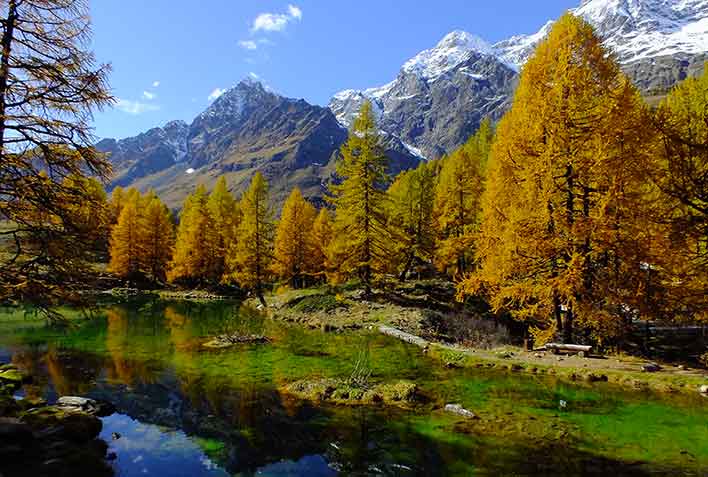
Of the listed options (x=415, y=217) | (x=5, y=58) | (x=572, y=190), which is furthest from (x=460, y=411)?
(x=415, y=217)

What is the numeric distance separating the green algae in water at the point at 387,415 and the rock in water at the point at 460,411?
28cm

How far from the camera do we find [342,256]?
38.0 meters

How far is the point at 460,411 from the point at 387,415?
2.06 metres

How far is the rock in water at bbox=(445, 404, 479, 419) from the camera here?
12.7 m

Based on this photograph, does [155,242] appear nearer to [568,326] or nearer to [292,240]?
[292,240]

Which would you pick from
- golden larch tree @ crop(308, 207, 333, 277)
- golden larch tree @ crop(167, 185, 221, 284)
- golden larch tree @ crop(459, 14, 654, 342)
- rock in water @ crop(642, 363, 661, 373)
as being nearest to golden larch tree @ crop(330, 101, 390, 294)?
golden larch tree @ crop(308, 207, 333, 277)

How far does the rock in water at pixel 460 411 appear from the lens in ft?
41.6

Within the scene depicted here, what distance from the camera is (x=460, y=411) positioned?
13000 millimetres

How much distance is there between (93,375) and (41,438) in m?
7.43

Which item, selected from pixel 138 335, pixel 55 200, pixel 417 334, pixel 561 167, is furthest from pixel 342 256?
pixel 55 200

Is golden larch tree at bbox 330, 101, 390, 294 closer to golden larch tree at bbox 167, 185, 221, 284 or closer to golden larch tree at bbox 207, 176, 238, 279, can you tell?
golden larch tree at bbox 207, 176, 238, 279

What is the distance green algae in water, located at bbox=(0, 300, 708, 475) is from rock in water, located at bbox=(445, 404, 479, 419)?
0.92ft

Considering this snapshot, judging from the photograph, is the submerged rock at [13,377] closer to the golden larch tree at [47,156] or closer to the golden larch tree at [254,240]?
the golden larch tree at [47,156]

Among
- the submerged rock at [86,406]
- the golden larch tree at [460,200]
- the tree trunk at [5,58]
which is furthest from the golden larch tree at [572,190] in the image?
the golden larch tree at [460,200]
